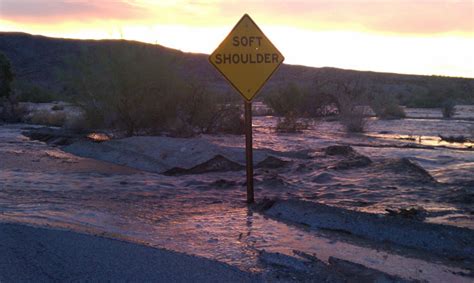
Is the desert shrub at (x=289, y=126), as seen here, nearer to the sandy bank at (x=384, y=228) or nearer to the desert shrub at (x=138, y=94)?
the desert shrub at (x=138, y=94)

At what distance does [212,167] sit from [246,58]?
675 centimetres

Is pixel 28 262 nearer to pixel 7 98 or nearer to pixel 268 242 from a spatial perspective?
pixel 268 242

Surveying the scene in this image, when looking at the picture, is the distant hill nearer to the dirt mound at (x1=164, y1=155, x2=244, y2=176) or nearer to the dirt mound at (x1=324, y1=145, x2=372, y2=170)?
the dirt mound at (x1=324, y1=145, x2=372, y2=170)

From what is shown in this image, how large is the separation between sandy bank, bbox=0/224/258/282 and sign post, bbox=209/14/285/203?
4.54 meters

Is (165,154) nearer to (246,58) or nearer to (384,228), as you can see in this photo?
(246,58)

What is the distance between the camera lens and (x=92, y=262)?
7.69 m

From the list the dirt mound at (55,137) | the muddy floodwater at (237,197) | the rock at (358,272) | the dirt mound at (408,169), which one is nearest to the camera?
the rock at (358,272)

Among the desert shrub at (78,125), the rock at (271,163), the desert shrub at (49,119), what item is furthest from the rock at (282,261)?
the desert shrub at (49,119)

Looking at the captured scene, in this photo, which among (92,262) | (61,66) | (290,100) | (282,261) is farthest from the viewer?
(61,66)

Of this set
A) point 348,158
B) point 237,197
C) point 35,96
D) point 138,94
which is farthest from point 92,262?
point 35,96

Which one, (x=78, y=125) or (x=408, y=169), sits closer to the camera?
(x=408, y=169)

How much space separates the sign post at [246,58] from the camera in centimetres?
1213

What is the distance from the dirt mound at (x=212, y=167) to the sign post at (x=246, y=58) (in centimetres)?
617

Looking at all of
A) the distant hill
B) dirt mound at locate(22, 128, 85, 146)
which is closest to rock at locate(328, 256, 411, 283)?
dirt mound at locate(22, 128, 85, 146)
